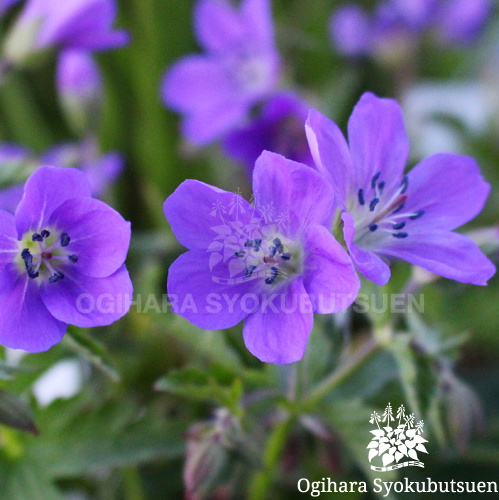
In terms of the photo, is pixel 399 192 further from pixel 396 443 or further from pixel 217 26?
pixel 217 26

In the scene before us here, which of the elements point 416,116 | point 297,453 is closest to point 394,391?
point 297,453

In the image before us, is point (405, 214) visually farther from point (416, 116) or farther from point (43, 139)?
point (43, 139)

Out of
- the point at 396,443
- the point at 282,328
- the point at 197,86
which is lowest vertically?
the point at 396,443

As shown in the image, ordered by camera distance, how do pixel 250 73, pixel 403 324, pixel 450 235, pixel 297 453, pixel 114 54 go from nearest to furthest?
1. pixel 450 235
2. pixel 403 324
3. pixel 297 453
4. pixel 250 73
5. pixel 114 54

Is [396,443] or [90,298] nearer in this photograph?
[90,298]

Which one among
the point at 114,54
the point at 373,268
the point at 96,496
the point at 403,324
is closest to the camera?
the point at 373,268

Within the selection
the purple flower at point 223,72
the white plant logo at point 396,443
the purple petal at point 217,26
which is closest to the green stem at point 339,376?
the white plant logo at point 396,443

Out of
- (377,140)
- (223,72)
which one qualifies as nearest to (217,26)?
(223,72)
